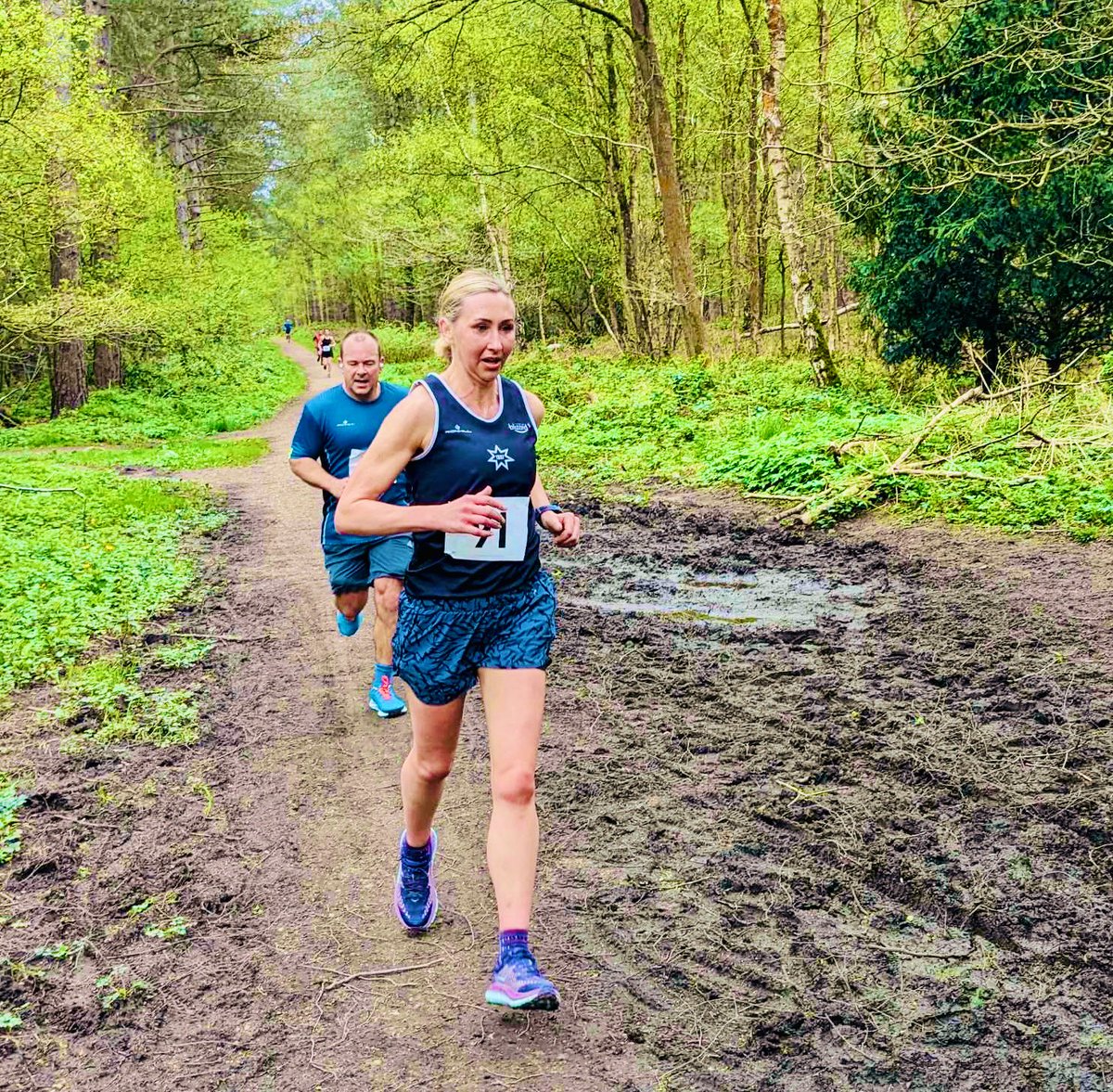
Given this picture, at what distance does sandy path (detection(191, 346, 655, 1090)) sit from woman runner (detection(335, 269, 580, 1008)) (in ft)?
0.56

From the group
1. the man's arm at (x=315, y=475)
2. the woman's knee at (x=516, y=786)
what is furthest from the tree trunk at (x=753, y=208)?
the woman's knee at (x=516, y=786)

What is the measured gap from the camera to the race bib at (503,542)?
312cm

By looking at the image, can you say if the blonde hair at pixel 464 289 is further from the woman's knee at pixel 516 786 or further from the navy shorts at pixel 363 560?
the navy shorts at pixel 363 560

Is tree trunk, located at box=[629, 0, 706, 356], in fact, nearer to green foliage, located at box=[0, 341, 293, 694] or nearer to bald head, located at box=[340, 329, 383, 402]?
green foliage, located at box=[0, 341, 293, 694]

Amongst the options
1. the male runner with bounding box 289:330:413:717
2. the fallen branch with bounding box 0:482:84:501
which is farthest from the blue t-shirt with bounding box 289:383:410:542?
the fallen branch with bounding box 0:482:84:501

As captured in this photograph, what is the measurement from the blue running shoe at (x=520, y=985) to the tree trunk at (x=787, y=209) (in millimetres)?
15166

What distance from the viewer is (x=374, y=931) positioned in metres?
3.65

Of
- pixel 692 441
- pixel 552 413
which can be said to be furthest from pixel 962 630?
pixel 552 413

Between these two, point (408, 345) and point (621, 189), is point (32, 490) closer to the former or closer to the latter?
point (621, 189)

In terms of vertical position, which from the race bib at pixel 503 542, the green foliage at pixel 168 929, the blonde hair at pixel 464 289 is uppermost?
the blonde hair at pixel 464 289

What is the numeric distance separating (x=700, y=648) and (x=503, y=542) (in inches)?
156

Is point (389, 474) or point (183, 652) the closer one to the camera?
point (389, 474)

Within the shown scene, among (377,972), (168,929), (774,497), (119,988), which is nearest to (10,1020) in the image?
(119,988)

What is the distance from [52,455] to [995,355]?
16.0 meters
